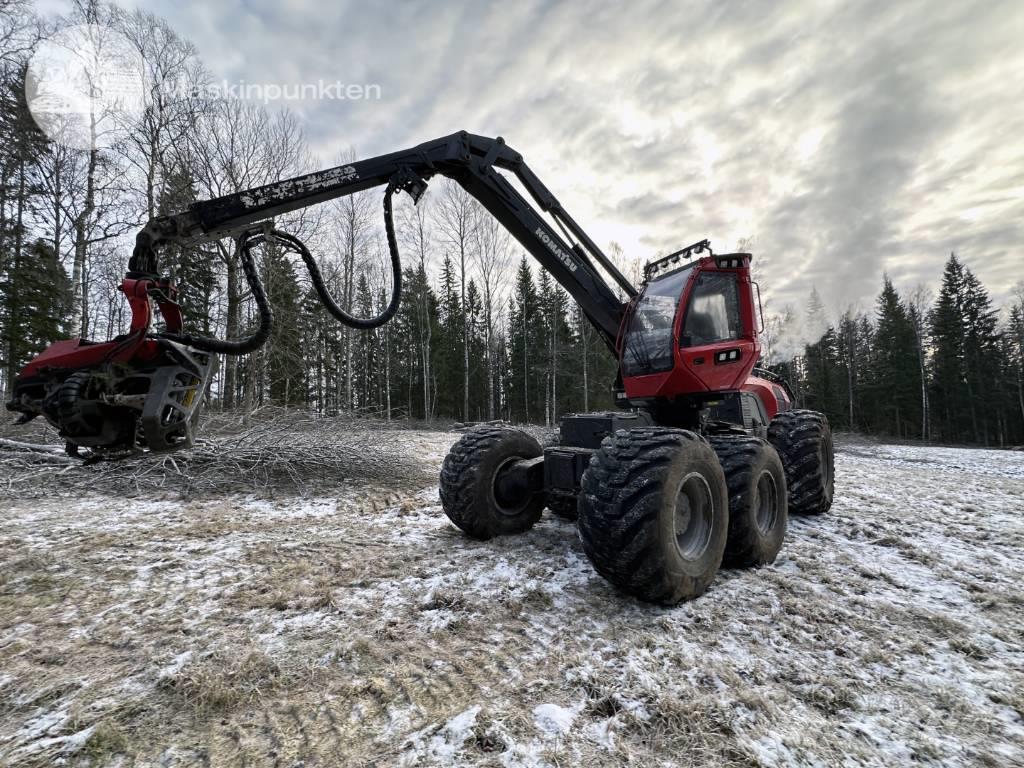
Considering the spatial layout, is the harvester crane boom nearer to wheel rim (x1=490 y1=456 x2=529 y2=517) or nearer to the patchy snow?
wheel rim (x1=490 y1=456 x2=529 y2=517)

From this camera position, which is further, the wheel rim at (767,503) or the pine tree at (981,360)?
the pine tree at (981,360)

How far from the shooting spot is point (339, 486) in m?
6.71

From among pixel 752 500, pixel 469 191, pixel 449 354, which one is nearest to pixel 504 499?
pixel 752 500

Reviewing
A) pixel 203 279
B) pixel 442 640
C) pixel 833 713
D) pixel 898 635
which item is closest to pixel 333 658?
pixel 442 640

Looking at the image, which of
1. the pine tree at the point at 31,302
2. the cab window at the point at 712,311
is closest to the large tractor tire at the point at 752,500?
the cab window at the point at 712,311

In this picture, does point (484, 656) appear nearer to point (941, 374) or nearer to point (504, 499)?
point (504, 499)

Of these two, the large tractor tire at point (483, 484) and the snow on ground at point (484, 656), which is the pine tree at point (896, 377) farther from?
the large tractor tire at point (483, 484)

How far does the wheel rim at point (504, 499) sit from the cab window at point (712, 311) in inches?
77.6

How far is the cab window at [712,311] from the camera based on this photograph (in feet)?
14.1

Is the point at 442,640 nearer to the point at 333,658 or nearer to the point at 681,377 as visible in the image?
the point at 333,658

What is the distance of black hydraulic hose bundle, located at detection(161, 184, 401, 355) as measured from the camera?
355 centimetres

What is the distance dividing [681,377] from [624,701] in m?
2.85

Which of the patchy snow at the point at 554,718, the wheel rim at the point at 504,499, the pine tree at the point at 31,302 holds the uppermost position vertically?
the pine tree at the point at 31,302

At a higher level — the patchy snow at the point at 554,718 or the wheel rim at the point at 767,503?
the wheel rim at the point at 767,503
